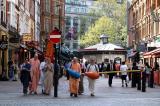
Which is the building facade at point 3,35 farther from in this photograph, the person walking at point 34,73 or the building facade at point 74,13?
the building facade at point 74,13

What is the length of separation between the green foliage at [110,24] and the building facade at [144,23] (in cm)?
1004

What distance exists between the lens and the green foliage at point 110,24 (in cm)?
9594

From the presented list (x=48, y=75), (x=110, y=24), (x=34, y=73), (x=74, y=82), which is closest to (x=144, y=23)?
(x=110, y=24)

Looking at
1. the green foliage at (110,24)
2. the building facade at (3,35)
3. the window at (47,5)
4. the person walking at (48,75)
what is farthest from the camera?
the green foliage at (110,24)

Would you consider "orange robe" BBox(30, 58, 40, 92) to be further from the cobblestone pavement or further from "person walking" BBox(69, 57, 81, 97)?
"person walking" BBox(69, 57, 81, 97)

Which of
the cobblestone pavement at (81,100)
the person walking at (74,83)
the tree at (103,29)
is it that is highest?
the tree at (103,29)

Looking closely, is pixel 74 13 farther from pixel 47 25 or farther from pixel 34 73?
pixel 34 73

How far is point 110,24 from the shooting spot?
95562 mm

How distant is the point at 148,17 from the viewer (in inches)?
2453

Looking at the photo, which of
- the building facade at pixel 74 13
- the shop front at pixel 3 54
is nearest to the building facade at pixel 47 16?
A: the shop front at pixel 3 54

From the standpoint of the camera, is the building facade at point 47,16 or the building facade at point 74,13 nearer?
the building facade at point 47,16

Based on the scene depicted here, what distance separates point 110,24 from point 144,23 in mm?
29330

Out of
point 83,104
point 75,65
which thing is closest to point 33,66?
point 75,65

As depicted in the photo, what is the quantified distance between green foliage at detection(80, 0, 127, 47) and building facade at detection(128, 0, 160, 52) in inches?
395
